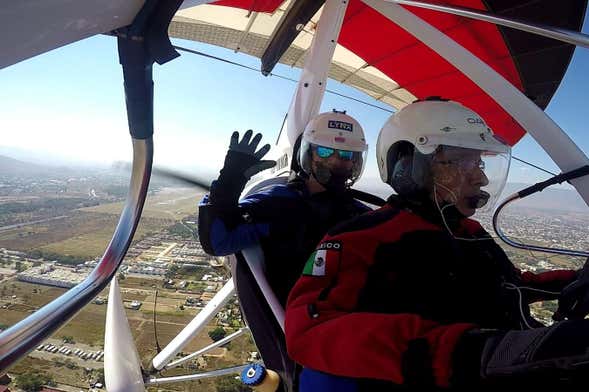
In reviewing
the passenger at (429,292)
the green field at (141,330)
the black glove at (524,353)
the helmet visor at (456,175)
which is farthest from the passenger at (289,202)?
the green field at (141,330)

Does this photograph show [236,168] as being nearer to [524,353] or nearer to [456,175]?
[456,175]

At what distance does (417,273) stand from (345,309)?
0.77ft

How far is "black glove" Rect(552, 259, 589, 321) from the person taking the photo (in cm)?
98

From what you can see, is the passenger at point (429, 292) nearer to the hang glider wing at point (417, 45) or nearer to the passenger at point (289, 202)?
the passenger at point (289, 202)

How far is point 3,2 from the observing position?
0.50m

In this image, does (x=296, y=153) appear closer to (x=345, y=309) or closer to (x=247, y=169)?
(x=247, y=169)

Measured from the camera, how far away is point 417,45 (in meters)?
3.77

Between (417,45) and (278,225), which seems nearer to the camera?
(278,225)

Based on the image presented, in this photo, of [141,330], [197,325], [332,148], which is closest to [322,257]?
[332,148]

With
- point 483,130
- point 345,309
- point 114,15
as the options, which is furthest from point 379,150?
point 114,15

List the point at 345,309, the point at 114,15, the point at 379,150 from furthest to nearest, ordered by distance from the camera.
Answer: the point at 379,150, the point at 345,309, the point at 114,15

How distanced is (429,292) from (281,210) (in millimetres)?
1097

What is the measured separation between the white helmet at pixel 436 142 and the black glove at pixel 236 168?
0.87 meters

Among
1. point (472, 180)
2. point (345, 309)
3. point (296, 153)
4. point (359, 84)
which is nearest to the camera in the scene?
point (345, 309)
